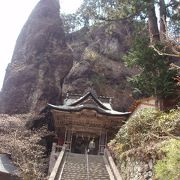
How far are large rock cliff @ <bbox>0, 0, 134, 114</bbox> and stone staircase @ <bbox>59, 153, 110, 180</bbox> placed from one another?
10.6m

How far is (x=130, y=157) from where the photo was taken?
42.4 ft

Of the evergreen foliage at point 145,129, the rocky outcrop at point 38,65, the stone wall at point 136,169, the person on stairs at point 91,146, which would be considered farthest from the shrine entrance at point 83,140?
the stone wall at point 136,169

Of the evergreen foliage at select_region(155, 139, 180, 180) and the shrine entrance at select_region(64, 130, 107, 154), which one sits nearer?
the evergreen foliage at select_region(155, 139, 180, 180)

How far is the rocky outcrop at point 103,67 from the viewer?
32.9 meters

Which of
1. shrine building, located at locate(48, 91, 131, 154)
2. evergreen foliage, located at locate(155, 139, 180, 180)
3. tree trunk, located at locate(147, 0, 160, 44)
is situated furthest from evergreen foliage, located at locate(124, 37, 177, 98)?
evergreen foliage, located at locate(155, 139, 180, 180)

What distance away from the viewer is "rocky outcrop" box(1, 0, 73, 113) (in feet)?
93.4

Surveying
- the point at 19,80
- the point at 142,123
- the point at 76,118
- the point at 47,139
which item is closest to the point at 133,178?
the point at 142,123

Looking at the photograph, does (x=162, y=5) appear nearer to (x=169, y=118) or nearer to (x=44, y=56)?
(x=169, y=118)

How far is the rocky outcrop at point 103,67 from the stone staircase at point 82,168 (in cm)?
1412

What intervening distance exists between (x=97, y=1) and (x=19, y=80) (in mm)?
11335

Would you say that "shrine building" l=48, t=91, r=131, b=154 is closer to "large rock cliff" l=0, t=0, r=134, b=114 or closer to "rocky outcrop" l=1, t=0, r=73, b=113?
"large rock cliff" l=0, t=0, r=134, b=114

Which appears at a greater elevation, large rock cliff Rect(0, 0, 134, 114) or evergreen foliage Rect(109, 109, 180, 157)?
large rock cliff Rect(0, 0, 134, 114)

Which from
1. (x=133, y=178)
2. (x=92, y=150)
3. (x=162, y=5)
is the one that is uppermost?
(x=162, y=5)

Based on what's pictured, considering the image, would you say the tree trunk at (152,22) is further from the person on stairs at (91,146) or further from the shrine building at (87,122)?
the person on stairs at (91,146)
